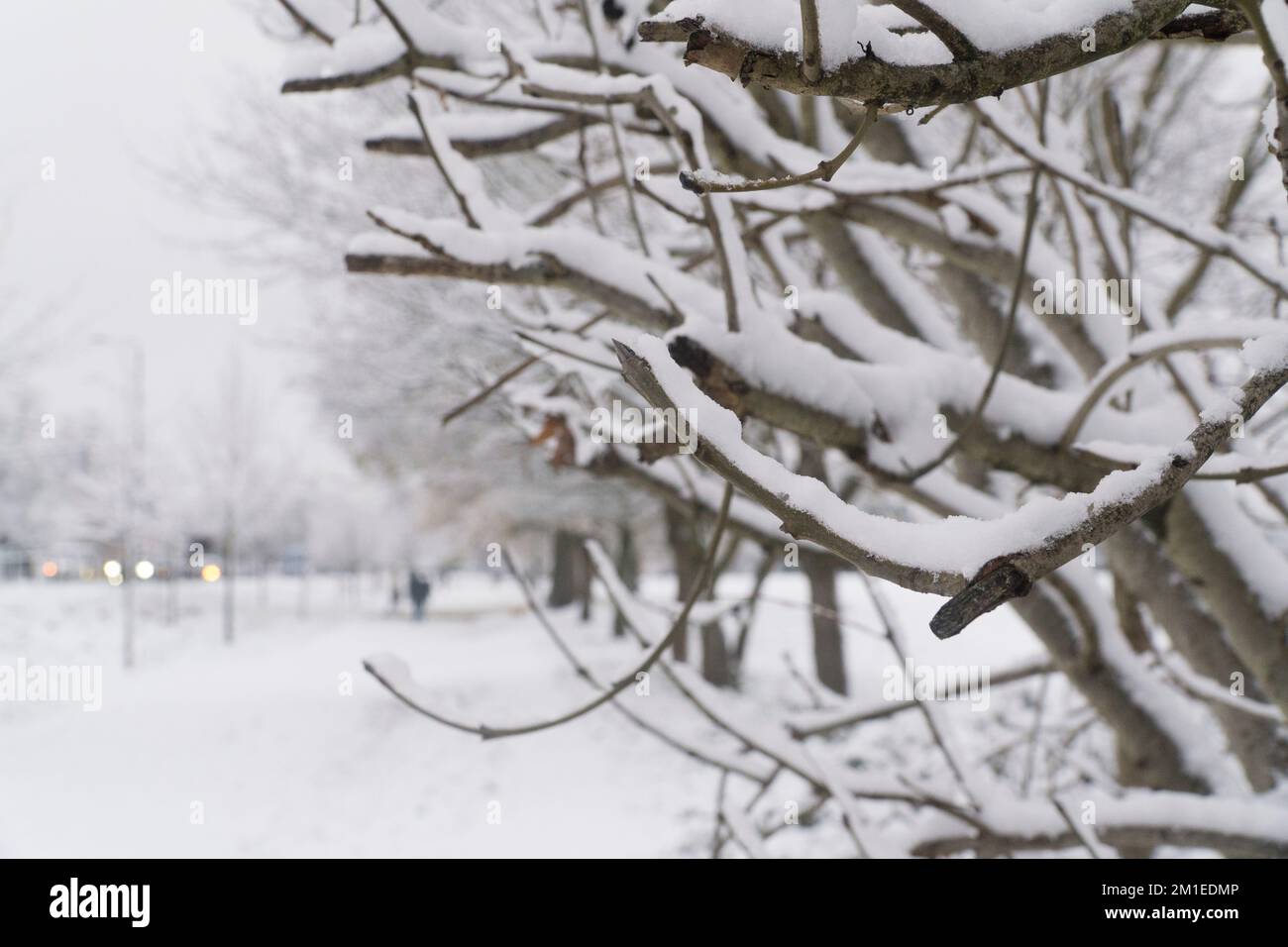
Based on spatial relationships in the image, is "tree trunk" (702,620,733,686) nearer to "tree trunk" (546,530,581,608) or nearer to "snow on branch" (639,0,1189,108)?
"tree trunk" (546,530,581,608)

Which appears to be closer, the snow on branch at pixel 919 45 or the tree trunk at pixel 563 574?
the snow on branch at pixel 919 45

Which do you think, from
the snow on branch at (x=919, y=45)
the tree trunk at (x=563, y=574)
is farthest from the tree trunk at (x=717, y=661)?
the snow on branch at (x=919, y=45)

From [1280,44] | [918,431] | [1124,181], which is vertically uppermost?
[1124,181]

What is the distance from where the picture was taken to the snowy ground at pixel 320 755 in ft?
19.4

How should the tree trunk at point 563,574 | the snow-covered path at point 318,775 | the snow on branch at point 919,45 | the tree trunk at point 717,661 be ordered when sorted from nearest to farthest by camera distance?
the snow on branch at point 919,45 → the snow-covered path at point 318,775 → the tree trunk at point 717,661 → the tree trunk at point 563,574

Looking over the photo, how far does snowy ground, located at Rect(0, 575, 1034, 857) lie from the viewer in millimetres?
5906

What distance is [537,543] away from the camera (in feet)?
95.7

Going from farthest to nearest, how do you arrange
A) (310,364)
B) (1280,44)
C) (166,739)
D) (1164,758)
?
(310,364)
(166,739)
(1164,758)
(1280,44)

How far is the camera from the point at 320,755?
27.0ft

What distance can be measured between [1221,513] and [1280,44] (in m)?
1.07

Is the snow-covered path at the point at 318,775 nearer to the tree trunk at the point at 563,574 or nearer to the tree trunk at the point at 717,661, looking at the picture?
the tree trunk at the point at 717,661

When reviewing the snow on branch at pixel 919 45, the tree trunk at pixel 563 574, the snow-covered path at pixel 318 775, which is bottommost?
the snow-covered path at pixel 318 775
